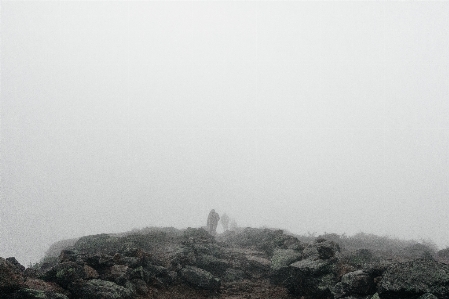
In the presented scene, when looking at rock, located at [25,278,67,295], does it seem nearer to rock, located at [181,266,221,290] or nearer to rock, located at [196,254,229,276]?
rock, located at [181,266,221,290]

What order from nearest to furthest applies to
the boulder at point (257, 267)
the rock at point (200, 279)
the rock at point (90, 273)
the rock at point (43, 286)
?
the rock at point (43, 286), the rock at point (90, 273), the rock at point (200, 279), the boulder at point (257, 267)

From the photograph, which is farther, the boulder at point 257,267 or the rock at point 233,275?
the boulder at point 257,267

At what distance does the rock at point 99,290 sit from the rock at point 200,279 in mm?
4210

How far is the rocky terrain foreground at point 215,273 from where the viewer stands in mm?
11570

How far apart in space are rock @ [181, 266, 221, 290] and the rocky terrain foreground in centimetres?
6

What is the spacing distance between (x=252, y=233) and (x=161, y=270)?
15.6 metres

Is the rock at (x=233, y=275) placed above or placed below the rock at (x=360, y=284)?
below

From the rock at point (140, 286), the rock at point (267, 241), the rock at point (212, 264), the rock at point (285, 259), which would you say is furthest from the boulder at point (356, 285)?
the rock at point (140, 286)

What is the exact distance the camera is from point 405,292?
11.3 meters

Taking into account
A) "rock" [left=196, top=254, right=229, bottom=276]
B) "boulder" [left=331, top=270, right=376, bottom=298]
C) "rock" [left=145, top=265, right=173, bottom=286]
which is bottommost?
"rock" [left=196, top=254, right=229, bottom=276]

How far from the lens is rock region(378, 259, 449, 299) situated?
1103cm

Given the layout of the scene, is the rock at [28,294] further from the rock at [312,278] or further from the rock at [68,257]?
the rock at [312,278]

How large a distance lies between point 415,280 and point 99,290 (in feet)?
46.7

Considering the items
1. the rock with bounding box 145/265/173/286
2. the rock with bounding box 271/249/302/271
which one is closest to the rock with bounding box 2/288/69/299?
the rock with bounding box 145/265/173/286
